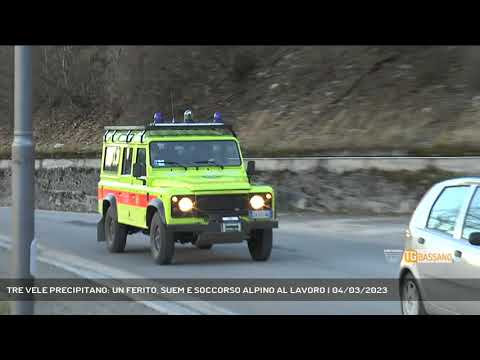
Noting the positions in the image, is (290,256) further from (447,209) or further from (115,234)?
(447,209)

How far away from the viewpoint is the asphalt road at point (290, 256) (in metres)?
12.1

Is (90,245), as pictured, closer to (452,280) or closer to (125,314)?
(125,314)

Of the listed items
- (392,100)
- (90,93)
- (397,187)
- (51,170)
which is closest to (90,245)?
(397,187)

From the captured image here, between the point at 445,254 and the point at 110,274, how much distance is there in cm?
726

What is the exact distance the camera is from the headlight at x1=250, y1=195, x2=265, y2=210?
16547 mm

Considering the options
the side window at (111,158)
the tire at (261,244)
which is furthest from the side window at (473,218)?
the side window at (111,158)

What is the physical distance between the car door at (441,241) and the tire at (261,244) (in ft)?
23.6

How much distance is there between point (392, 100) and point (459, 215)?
75.5 feet

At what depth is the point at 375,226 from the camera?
23750mm

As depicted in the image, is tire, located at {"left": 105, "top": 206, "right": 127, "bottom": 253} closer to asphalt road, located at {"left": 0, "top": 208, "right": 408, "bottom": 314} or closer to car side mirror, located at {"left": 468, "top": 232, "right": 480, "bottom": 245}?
asphalt road, located at {"left": 0, "top": 208, "right": 408, "bottom": 314}

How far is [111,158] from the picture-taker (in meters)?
19.6

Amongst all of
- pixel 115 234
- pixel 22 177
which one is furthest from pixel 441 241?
pixel 115 234

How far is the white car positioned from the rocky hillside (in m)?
16.8

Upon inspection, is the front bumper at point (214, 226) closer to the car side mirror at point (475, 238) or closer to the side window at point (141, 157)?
the side window at point (141, 157)
